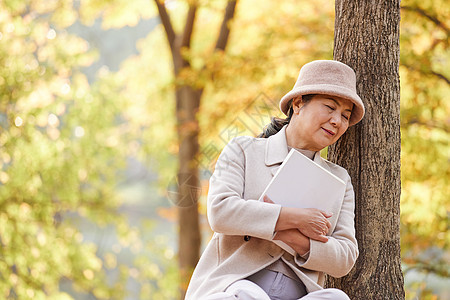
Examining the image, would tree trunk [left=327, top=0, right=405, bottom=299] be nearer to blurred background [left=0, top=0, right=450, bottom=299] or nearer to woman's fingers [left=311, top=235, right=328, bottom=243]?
woman's fingers [left=311, top=235, right=328, bottom=243]

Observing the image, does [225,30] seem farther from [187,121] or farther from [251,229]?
[251,229]

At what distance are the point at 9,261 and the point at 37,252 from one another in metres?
0.49

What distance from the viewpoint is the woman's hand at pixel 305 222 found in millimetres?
2012

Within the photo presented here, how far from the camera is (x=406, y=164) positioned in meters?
5.35

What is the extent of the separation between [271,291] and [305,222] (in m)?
0.28

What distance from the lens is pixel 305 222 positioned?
202 cm

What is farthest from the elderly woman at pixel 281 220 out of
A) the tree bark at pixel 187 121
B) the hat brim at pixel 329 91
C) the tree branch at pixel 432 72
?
the tree bark at pixel 187 121

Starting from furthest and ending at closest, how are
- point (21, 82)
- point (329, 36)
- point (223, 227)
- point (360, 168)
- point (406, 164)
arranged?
point (21, 82) → point (329, 36) → point (406, 164) → point (360, 168) → point (223, 227)

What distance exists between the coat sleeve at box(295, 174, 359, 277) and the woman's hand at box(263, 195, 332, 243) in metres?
0.03

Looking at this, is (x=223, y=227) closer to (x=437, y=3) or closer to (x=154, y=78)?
(x=437, y=3)

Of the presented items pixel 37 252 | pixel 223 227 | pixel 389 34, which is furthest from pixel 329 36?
pixel 37 252

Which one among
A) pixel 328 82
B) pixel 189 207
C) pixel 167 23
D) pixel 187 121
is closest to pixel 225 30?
pixel 167 23

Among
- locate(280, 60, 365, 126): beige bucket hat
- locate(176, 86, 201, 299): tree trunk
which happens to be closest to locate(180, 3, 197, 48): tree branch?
locate(176, 86, 201, 299): tree trunk

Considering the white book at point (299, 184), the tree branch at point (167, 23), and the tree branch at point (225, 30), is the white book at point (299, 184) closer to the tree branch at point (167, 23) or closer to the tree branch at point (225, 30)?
the tree branch at point (225, 30)
